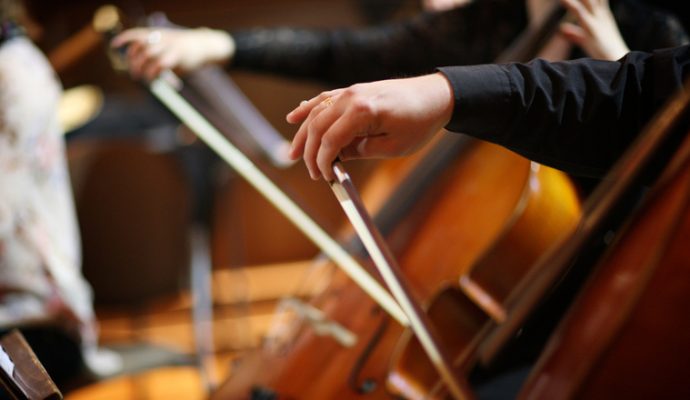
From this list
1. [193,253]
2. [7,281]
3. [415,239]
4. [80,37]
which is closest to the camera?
[415,239]

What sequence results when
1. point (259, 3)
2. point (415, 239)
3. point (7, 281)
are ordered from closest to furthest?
point (415, 239) < point (7, 281) < point (259, 3)

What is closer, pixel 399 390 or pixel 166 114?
pixel 399 390

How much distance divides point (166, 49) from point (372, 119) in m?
0.66

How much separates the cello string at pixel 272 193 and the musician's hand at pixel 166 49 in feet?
0.07

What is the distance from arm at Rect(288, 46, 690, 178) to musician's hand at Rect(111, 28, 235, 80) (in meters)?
0.55

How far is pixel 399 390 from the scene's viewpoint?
0.79m

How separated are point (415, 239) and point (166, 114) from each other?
148 centimetres

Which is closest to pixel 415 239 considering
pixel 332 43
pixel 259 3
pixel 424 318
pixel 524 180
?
pixel 524 180

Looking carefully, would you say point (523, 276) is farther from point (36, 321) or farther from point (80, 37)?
point (80, 37)

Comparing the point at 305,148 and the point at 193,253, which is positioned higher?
the point at 305,148

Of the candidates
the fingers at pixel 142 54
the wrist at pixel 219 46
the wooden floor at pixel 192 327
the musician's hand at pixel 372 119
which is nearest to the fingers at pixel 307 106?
the musician's hand at pixel 372 119

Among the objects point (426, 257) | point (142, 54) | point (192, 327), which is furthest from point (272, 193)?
point (192, 327)

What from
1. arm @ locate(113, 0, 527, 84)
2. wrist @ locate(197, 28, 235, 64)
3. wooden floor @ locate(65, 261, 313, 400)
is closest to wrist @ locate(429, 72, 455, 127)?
arm @ locate(113, 0, 527, 84)

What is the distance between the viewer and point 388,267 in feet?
1.85
